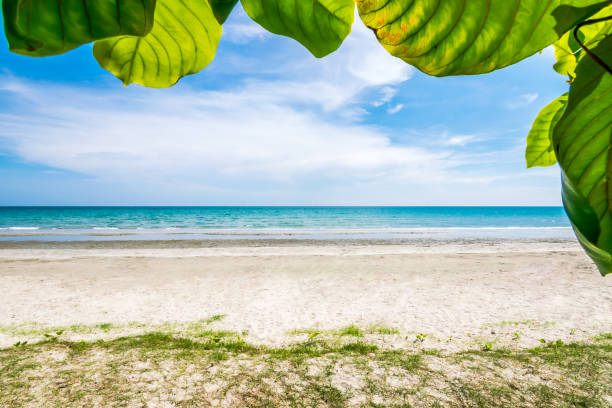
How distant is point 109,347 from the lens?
4453 mm

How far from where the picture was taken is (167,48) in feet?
1.18

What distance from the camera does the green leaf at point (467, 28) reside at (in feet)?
0.57

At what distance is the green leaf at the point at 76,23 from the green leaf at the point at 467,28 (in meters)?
0.11

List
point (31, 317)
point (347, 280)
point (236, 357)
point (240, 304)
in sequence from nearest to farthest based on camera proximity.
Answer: point (236, 357) < point (31, 317) < point (240, 304) < point (347, 280)

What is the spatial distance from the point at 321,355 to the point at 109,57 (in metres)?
4.38

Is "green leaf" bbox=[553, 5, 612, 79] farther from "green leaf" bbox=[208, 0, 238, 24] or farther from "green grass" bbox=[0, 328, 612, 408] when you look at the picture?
"green grass" bbox=[0, 328, 612, 408]

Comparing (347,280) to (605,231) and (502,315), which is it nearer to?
(502,315)

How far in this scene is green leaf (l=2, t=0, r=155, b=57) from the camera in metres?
0.17

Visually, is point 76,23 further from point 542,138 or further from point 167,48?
point 542,138

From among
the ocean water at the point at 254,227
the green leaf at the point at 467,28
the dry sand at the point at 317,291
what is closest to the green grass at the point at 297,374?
the dry sand at the point at 317,291

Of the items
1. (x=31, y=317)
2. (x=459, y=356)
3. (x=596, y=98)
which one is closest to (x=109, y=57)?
(x=596, y=98)

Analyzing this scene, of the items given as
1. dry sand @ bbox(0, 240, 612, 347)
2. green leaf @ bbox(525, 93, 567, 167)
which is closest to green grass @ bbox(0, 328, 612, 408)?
dry sand @ bbox(0, 240, 612, 347)

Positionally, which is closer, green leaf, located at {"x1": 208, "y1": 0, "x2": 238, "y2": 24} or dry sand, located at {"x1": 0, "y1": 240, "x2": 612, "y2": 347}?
green leaf, located at {"x1": 208, "y1": 0, "x2": 238, "y2": 24}

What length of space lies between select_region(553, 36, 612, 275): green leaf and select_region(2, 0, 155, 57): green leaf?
245mm
